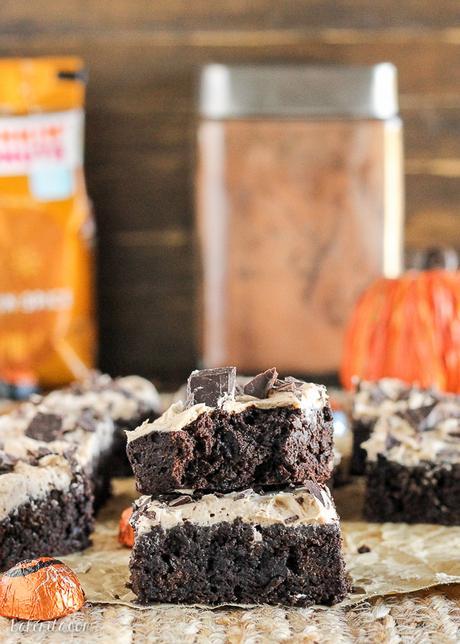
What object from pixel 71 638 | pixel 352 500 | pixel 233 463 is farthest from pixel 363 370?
Answer: pixel 71 638

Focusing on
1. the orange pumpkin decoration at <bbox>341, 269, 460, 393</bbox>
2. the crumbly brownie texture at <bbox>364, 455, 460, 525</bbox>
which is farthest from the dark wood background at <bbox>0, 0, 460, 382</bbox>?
the crumbly brownie texture at <bbox>364, 455, 460, 525</bbox>

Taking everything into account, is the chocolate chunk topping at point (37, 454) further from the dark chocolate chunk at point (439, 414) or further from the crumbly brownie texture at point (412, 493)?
the dark chocolate chunk at point (439, 414)

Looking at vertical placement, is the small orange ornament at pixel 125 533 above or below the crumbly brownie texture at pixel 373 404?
below

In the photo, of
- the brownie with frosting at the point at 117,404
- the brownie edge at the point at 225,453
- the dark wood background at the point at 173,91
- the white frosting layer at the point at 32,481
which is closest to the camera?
the brownie edge at the point at 225,453

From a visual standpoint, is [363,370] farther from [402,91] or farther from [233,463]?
[233,463]

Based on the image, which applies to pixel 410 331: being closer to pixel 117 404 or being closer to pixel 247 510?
pixel 117 404

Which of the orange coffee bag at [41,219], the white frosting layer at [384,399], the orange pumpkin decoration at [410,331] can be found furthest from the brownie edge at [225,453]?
the orange coffee bag at [41,219]

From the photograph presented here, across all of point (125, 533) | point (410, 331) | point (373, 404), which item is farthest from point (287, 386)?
point (410, 331)
